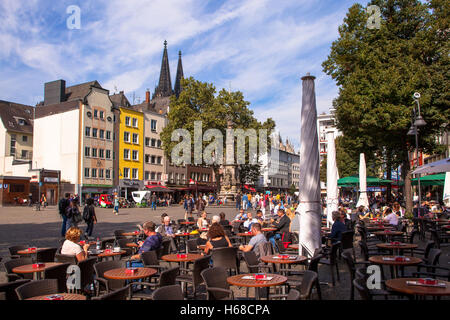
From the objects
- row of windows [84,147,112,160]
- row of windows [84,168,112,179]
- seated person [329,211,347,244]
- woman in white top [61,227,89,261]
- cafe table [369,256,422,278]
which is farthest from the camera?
row of windows [84,147,112,160]

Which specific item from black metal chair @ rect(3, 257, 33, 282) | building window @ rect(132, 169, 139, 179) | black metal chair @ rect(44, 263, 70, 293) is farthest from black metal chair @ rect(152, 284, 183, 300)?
building window @ rect(132, 169, 139, 179)

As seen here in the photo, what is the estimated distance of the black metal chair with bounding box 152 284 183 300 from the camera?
4.36 metres

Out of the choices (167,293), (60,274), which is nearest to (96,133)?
(60,274)

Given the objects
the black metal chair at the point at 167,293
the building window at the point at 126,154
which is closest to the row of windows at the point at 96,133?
the building window at the point at 126,154

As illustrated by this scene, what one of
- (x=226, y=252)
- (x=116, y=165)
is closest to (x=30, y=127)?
(x=116, y=165)

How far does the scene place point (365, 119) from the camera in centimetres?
2134

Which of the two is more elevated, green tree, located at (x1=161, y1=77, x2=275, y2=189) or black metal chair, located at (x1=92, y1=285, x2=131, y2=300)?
green tree, located at (x1=161, y1=77, x2=275, y2=189)

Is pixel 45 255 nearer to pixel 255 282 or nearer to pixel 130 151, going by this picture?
pixel 255 282

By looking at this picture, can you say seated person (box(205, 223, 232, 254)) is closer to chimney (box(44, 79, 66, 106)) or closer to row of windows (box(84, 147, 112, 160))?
row of windows (box(84, 147, 112, 160))

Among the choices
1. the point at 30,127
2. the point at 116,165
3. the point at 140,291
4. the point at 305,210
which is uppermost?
the point at 30,127

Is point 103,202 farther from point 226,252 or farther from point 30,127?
point 226,252

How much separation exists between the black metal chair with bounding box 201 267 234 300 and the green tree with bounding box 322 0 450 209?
17504mm

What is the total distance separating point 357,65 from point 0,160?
162 ft

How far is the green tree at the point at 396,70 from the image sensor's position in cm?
2056
